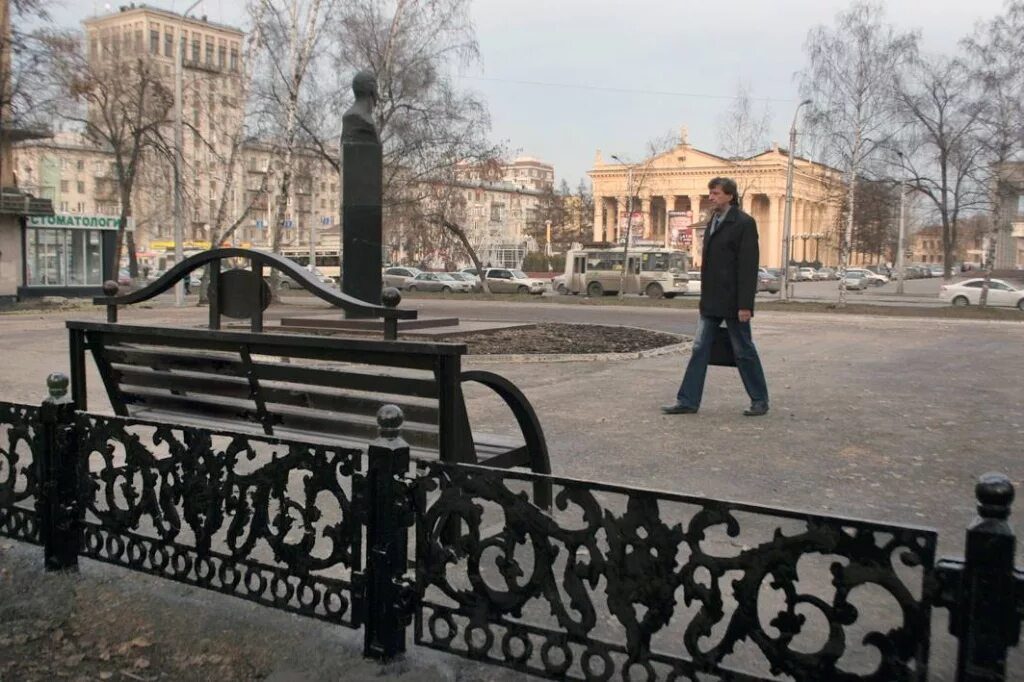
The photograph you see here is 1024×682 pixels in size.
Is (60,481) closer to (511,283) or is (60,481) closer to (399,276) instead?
(511,283)

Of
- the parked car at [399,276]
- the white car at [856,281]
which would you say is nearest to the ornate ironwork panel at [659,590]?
the parked car at [399,276]

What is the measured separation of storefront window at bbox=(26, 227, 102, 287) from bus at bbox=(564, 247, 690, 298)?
22.6 metres

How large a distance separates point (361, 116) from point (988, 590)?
404 inches

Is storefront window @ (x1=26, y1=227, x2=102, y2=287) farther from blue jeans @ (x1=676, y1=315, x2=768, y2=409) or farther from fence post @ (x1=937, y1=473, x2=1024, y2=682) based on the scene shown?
fence post @ (x1=937, y1=473, x2=1024, y2=682)

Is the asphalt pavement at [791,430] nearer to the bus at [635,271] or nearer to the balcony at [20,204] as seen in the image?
the balcony at [20,204]

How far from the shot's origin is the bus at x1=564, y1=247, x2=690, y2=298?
42.9 metres

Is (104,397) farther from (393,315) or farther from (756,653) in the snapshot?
(756,653)

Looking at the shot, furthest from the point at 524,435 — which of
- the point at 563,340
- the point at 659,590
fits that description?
the point at 563,340

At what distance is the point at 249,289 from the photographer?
443cm

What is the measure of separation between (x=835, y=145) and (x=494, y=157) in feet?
43.3

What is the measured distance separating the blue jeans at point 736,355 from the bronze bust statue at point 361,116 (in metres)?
5.72

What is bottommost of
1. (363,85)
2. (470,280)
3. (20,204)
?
Answer: (470,280)

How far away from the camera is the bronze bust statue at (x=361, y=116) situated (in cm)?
1124

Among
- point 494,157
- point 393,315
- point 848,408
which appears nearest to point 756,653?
point 393,315
